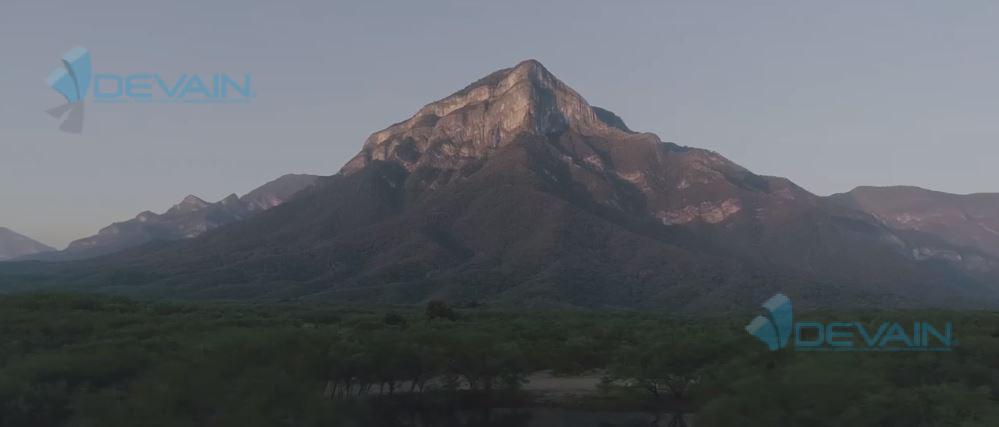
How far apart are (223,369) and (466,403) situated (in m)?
16.9

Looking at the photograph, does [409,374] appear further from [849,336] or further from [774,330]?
[849,336]

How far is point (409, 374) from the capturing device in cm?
4034

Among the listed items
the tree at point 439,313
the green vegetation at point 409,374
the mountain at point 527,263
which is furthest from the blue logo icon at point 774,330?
the mountain at point 527,263

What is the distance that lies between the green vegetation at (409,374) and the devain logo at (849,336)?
1.40m

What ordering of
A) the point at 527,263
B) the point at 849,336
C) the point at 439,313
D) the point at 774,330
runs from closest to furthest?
Result: 1. the point at 774,330
2. the point at 849,336
3. the point at 439,313
4. the point at 527,263

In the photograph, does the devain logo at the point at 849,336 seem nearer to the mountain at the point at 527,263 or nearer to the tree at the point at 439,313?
the tree at the point at 439,313

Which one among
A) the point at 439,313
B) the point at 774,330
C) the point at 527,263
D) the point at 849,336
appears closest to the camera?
the point at 774,330

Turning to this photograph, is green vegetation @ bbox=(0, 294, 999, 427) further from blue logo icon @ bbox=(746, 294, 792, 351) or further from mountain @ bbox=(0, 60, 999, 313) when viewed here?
mountain @ bbox=(0, 60, 999, 313)

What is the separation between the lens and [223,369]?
27703 mm

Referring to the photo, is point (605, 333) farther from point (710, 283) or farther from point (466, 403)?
point (710, 283)

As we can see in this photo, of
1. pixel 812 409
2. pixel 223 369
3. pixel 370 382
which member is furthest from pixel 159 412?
pixel 812 409

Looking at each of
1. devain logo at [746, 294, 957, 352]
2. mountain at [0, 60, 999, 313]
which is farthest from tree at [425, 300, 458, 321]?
mountain at [0, 60, 999, 313]

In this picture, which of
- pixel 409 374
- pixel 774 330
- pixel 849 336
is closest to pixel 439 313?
pixel 409 374

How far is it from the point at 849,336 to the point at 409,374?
25984mm
